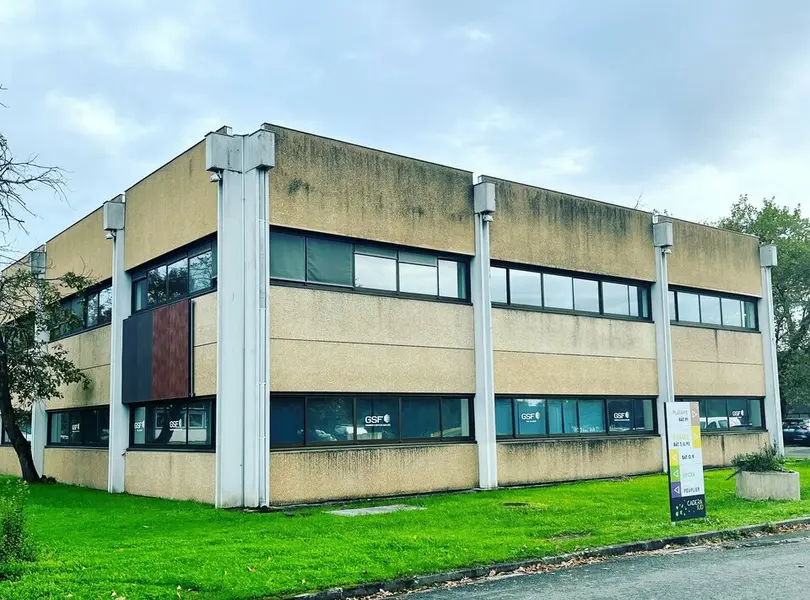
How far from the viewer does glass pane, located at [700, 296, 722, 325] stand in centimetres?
2862

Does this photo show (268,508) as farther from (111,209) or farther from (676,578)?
(111,209)

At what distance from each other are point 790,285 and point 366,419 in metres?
34.2

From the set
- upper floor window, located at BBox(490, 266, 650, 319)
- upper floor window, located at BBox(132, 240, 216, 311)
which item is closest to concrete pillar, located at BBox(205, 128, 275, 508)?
upper floor window, located at BBox(132, 240, 216, 311)

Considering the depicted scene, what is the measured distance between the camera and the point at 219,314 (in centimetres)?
1797

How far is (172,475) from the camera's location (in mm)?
19844

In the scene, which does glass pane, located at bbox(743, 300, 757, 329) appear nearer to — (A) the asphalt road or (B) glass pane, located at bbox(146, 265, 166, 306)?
(A) the asphalt road

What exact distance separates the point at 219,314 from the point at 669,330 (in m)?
14.5

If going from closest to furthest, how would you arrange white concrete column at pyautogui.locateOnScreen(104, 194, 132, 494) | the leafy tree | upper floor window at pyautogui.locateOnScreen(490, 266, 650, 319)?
white concrete column at pyautogui.locateOnScreen(104, 194, 132, 494), upper floor window at pyautogui.locateOnScreen(490, 266, 650, 319), the leafy tree

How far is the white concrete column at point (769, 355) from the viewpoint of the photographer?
99.4 feet

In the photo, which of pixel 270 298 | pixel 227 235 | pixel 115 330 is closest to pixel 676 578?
pixel 270 298

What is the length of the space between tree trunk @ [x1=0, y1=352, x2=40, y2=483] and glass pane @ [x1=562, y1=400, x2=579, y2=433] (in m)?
16.0

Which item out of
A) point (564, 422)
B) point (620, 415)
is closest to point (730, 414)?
point (620, 415)

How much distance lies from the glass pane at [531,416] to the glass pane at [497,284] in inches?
107

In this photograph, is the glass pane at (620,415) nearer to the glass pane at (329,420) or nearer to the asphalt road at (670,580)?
the glass pane at (329,420)
